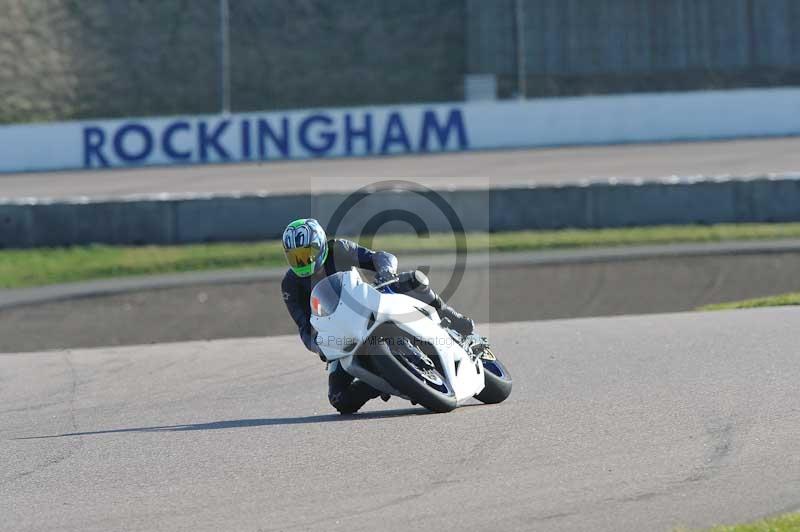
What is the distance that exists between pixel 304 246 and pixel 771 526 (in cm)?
368

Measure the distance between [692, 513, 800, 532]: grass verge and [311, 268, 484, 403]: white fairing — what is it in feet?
9.64

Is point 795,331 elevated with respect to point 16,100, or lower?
lower

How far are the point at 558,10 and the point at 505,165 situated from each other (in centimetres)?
1323

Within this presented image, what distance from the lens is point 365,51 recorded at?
46.4 meters

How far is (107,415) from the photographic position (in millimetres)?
9703

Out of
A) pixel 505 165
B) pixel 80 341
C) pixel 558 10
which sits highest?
pixel 558 10

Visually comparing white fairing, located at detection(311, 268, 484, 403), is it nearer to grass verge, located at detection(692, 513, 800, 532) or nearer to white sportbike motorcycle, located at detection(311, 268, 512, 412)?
white sportbike motorcycle, located at detection(311, 268, 512, 412)

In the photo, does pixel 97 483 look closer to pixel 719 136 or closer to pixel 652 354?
pixel 652 354

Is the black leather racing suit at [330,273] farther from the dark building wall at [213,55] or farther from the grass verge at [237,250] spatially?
the dark building wall at [213,55]

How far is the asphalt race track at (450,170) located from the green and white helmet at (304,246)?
20581 mm

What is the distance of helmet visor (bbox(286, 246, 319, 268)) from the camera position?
26.0 feet

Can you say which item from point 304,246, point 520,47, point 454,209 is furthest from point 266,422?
point 520,47

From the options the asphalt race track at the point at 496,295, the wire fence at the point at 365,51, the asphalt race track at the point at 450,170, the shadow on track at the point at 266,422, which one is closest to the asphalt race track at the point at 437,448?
the shadow on track at the point at 266,422

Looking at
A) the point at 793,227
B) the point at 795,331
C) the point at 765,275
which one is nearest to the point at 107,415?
the point at 795,331
